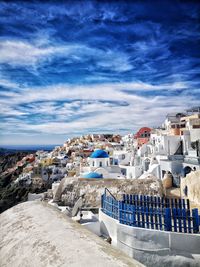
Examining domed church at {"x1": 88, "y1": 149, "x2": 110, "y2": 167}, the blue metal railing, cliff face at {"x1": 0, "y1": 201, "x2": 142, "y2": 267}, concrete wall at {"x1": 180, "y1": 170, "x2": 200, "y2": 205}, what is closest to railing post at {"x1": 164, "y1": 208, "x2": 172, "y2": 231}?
the blue metal railing

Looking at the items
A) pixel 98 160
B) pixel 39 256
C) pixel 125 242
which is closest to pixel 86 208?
pixel 125 242

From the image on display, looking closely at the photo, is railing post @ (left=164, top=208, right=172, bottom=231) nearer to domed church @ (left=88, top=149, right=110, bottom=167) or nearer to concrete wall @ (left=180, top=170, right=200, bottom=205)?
concrete wall @ (left=180, top=170, right=200, bottom=205)

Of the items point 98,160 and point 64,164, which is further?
point 64,164

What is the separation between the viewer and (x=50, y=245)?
379cm

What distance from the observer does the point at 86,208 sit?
13711mm

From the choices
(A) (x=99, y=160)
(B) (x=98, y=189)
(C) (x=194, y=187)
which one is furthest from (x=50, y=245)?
(A) (x=99, y=160)

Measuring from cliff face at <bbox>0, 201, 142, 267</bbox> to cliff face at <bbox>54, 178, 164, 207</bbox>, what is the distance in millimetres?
9852

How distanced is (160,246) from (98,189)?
962 centimetres

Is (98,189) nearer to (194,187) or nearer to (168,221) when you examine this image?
(194,187)

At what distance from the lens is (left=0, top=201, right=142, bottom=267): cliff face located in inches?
130

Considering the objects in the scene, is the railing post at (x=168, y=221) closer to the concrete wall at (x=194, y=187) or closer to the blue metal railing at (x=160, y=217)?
the blue metal railing at (x=160, y=217)

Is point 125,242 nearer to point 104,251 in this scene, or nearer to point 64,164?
point 104,251

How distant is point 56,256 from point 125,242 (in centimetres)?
373

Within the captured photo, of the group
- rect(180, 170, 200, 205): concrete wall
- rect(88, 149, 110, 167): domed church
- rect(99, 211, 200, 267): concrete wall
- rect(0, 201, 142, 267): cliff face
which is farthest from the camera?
rect(88, 149, 110, 167): domed church
